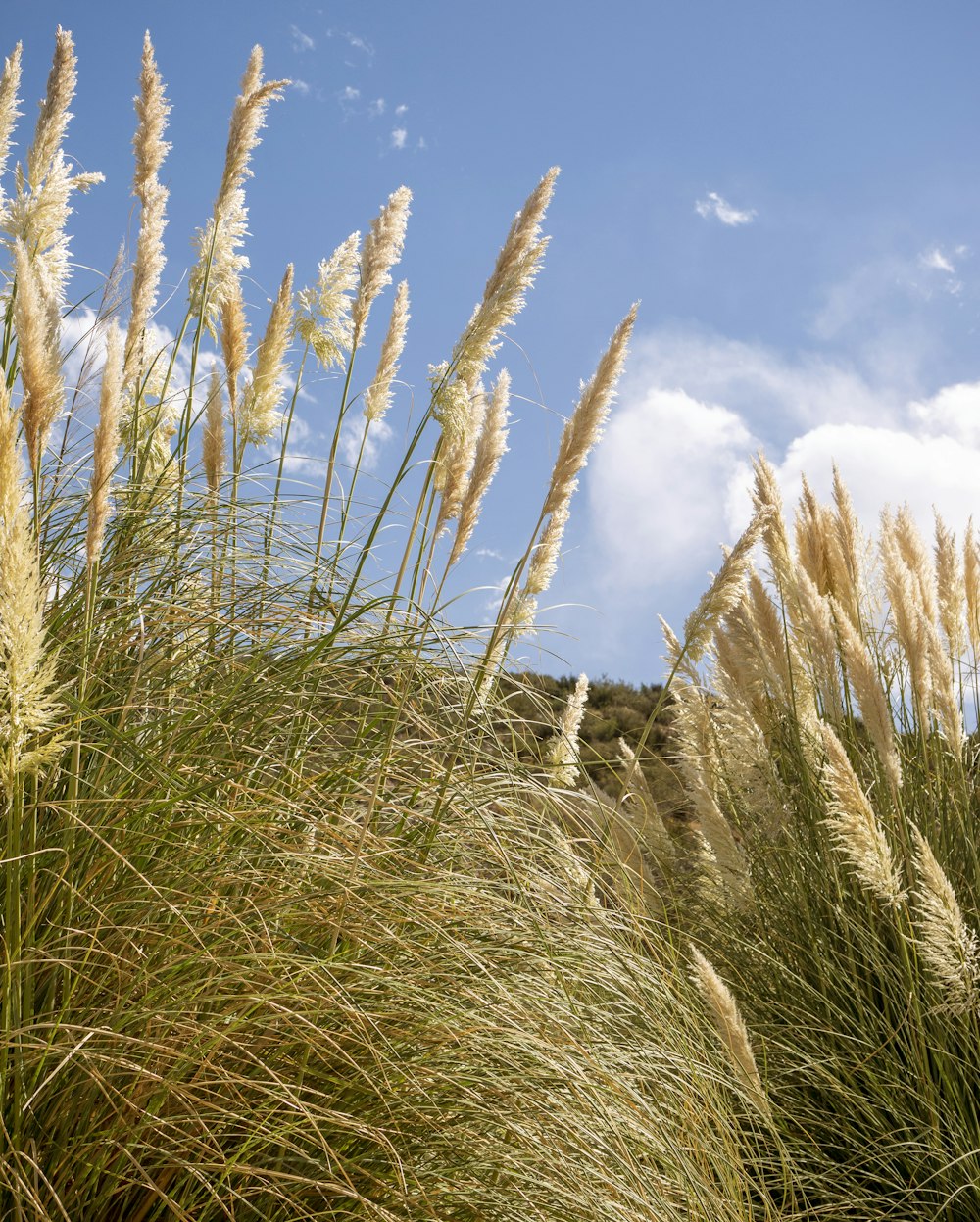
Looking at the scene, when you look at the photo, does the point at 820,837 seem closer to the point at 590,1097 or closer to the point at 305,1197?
the point at 590,1097

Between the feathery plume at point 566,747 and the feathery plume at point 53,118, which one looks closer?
the feathery plume at point 53,118

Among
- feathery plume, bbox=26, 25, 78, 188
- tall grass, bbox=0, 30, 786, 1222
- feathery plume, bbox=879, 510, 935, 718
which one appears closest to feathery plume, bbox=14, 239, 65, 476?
tall grass, bbox=0, 30, 786, 1222

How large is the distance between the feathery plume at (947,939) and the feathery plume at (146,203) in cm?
227

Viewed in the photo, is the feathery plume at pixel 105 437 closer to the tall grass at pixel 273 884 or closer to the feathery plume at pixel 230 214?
the tall grass at pixel 273 884

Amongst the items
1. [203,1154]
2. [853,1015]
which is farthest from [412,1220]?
[853,1015]

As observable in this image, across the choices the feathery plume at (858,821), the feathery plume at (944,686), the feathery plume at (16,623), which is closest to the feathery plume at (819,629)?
the feathery plume at (944,686)

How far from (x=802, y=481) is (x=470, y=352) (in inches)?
72.7

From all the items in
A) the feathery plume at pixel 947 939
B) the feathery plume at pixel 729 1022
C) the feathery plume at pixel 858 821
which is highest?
the feathery plume at pixel 858 821

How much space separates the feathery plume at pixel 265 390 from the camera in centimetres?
322

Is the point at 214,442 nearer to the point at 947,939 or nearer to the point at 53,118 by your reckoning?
the point at 53,118

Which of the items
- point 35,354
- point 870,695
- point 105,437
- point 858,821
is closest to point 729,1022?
point 858,821

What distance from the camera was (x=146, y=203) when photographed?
2982 millimetres

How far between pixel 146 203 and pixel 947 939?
283 cm

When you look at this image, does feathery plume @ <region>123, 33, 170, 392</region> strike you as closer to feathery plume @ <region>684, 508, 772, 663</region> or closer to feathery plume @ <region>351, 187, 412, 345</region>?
feathery plume @ <region>351, 187, 412, 345</region>
